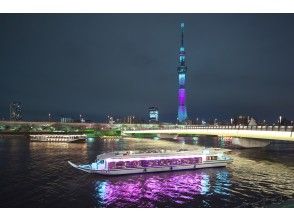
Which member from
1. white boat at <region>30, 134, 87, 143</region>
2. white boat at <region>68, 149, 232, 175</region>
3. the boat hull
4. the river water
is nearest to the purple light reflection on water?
the river water

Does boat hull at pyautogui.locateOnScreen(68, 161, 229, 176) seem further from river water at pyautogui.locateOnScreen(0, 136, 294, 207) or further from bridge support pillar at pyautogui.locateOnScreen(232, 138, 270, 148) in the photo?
bridge support pillar at pyautogui.locateOnScreen(232, 138, 270, 148)

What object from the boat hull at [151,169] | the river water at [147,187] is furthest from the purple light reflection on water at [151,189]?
the boat hull at [151,169]

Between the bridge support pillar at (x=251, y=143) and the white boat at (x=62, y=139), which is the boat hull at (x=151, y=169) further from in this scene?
the white boat at (x=62, y=139)

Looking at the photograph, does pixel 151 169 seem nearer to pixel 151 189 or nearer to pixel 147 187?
pixel 147 187

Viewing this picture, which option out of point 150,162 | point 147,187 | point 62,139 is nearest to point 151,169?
point 150,162

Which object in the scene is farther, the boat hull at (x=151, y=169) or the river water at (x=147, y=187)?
the boat hull at (x=151, y=169)

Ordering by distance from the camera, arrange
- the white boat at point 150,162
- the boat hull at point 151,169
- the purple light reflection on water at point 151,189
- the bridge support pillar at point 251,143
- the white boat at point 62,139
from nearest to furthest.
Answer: the purple light reflection on water at point 151,189, the boat hull at point 151,169, the white boat at point 150,162, the bridge support pillar at point 251,143, the white boat at point 62,139
